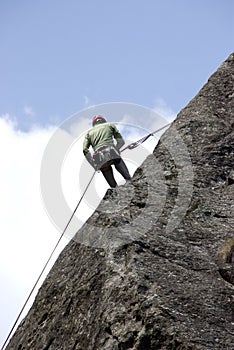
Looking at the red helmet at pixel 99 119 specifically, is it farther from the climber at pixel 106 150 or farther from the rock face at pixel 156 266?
the rock face at pixel 156 266

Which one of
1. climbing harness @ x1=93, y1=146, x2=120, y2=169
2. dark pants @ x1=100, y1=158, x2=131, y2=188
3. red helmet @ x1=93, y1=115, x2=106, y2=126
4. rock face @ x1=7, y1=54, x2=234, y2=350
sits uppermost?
red helmet @ x1=93, y1=115, x2=106, y2=126

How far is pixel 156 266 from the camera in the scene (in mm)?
11961

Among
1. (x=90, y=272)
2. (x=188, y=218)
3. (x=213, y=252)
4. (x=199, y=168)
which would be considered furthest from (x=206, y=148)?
(x=90, y=272)

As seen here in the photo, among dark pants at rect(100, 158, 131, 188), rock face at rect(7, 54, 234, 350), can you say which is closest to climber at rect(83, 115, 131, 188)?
dark pants at rect(100, 158, 131, 188)

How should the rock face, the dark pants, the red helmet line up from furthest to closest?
the red helmet
the dark pants
the rock face

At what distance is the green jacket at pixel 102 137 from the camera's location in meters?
17.0

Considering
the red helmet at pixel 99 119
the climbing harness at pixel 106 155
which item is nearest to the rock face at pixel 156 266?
the climbing harness at pixel 106 155

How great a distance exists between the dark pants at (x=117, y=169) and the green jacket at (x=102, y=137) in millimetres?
499

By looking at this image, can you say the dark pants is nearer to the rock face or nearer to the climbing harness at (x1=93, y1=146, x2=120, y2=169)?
the climbing harness at (x1=93, y1=146, x2=120, y2=169)

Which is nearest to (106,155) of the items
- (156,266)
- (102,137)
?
(102,137)

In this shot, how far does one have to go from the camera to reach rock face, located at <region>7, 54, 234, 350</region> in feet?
35.9

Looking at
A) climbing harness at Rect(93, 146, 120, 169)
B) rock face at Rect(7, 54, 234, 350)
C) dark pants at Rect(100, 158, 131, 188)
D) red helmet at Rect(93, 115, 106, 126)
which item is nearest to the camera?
rock face at Rect(7, 54, 234, 350)

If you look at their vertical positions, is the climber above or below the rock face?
above

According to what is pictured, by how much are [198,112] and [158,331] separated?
25.1ft
